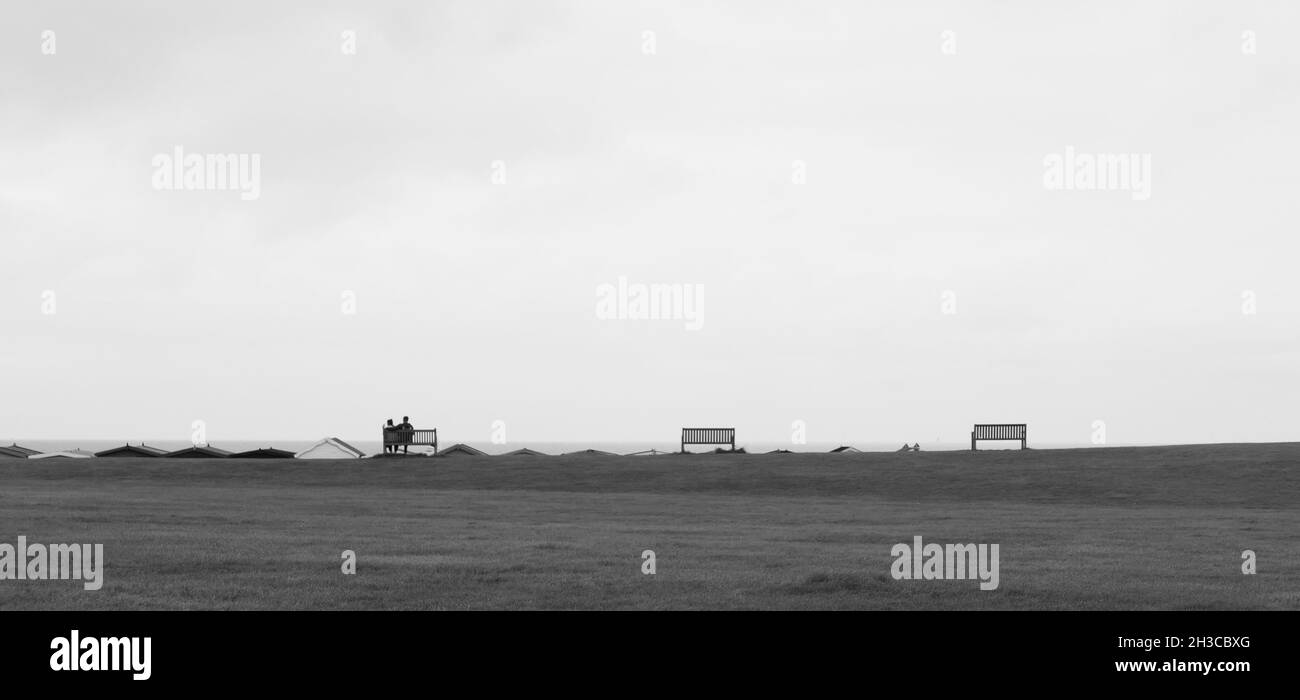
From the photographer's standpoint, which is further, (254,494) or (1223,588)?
(254,494)

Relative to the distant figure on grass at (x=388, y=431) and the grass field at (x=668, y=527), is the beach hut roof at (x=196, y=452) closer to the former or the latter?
the grass field at (x=668, y=527)

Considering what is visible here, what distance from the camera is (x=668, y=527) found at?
2364 centimetres

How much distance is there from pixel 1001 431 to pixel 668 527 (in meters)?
31.6

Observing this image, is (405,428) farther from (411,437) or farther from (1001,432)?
(1001,432)

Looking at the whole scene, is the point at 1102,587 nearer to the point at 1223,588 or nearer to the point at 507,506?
the point at 1223,588

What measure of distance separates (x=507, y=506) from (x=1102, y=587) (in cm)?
1855

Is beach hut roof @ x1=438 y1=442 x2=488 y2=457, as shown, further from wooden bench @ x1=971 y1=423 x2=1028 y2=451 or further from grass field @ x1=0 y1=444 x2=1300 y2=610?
wooden bench @ x1=971 y1=423 x2=1028 y2=451

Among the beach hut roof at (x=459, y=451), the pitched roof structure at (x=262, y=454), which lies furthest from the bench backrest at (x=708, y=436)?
the pitched roof structure at (x=262, y=454)

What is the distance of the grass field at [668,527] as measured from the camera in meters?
13.9

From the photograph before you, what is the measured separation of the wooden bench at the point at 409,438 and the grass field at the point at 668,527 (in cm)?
643

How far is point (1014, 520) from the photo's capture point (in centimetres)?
2589

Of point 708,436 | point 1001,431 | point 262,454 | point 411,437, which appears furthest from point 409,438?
point 1001,431
